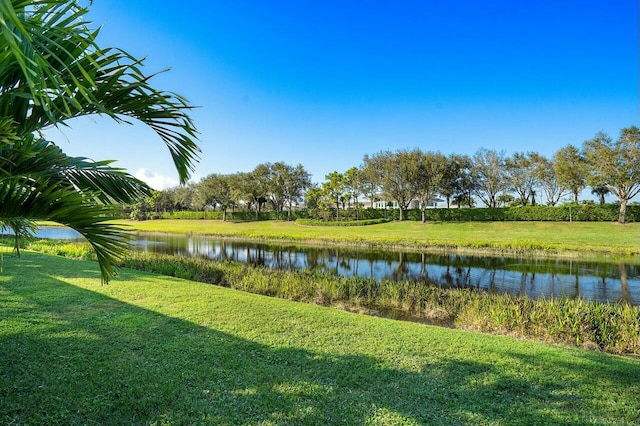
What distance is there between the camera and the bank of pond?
21.2 feet

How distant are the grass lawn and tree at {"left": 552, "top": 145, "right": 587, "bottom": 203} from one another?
3723 cm

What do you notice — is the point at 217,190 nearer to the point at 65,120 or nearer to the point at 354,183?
the point at 354,183

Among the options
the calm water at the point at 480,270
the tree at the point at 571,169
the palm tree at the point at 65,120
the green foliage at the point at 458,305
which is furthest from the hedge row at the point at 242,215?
the palm tree at the point at 65,120

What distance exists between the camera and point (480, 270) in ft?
51.7

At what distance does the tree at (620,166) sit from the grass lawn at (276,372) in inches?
1345

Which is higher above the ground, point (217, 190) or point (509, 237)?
point (217, 190)

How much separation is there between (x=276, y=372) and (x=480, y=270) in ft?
47.3

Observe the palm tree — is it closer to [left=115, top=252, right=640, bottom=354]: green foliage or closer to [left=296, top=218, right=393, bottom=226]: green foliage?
[left=115, top=252, right=640, bottom=354]: green foliage

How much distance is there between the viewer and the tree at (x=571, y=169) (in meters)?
34.5

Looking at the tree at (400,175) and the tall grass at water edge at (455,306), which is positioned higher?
the tree at (400,175)

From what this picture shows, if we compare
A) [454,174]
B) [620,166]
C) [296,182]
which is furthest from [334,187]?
[620,166]

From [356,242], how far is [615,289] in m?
15.9

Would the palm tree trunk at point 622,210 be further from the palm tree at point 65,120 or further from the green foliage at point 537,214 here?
the palm tree at point 65,120

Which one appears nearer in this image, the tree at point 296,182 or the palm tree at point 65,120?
the palm tree at point 65,120
